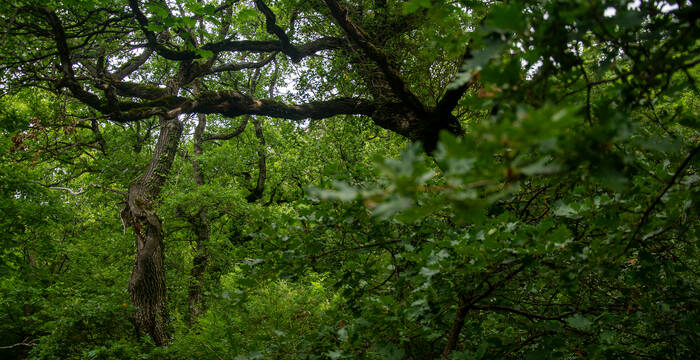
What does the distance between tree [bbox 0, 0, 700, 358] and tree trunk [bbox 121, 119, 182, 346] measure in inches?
1.1

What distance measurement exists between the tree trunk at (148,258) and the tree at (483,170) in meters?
0.03

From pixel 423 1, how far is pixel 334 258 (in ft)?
4.84

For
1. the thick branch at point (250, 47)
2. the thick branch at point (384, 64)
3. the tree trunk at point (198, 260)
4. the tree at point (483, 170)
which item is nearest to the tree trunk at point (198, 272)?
the tree trunk at point (198, 260)

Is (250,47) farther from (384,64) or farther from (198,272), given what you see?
(198,272)

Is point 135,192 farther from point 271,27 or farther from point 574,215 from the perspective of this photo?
point 574,215

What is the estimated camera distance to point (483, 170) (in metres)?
0.71

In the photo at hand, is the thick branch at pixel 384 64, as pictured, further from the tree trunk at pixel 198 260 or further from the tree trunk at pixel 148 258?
the tree trunk at pixel 198 260

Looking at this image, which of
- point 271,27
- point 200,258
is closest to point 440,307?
point 271,27

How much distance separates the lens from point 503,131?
0.64m

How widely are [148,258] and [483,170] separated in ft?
20.3

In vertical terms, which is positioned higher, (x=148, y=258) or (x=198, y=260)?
(x=198, y=260)

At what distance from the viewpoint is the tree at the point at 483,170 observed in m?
0.77

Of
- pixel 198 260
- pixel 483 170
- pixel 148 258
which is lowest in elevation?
pixel 483 170

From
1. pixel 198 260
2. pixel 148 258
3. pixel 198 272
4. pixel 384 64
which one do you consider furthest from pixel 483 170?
pixel 198 272
